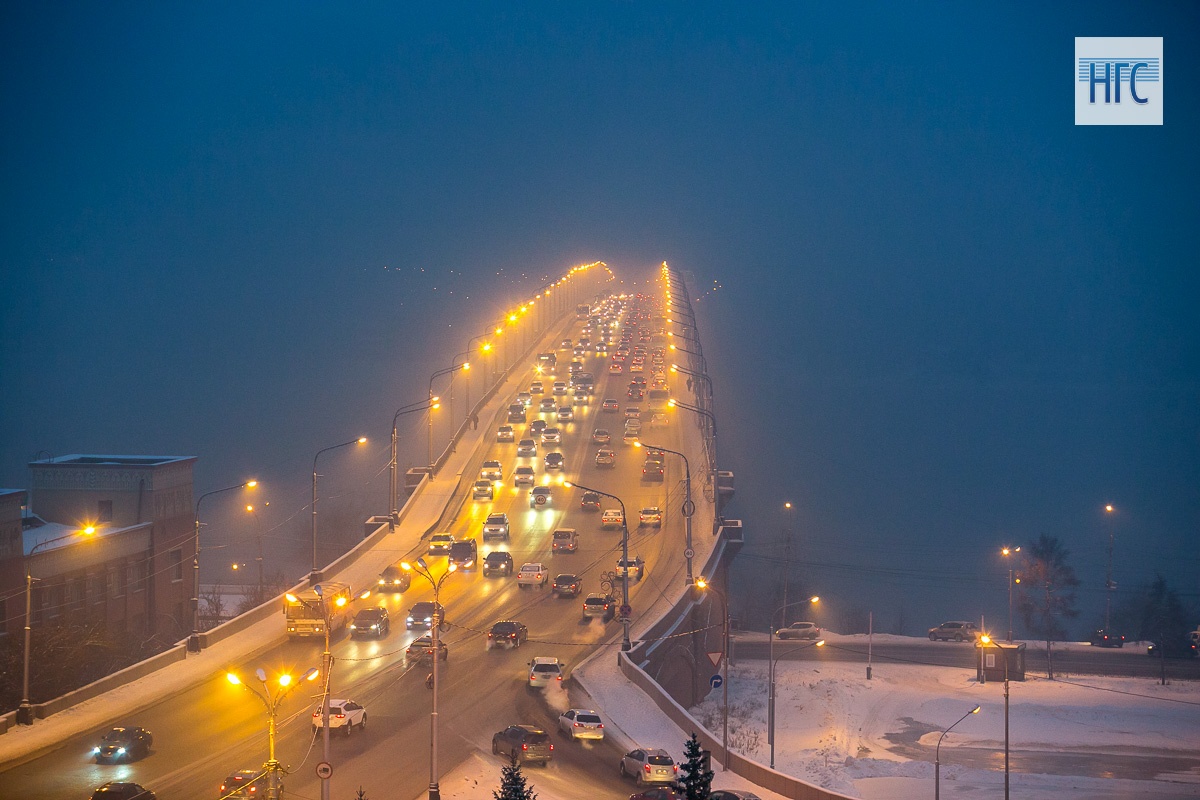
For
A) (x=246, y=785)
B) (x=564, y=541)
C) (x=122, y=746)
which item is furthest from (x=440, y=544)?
(x=246, y=785)

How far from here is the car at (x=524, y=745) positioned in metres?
28.8

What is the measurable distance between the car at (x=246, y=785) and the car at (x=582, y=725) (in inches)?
337

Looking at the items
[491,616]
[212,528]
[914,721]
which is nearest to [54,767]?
[491,616]

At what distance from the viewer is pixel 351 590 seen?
145 ft

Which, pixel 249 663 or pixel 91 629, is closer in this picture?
pixel 249 663

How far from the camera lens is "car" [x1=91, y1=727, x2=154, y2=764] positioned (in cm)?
2723

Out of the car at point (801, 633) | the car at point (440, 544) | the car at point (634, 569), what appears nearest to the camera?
the car at point (634, 569)

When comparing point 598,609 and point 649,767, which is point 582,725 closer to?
point 649,767

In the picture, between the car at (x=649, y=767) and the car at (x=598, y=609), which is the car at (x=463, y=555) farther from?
the car at (x=649, y=767)

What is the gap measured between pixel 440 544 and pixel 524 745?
73.7ft

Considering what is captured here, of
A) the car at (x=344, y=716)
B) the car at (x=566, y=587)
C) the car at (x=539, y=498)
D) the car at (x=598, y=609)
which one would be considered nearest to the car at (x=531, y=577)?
the car at (x=566, y=587)

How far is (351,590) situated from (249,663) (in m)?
8.37

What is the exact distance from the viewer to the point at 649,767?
2797cm

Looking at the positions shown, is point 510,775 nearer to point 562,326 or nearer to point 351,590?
point 351,590
